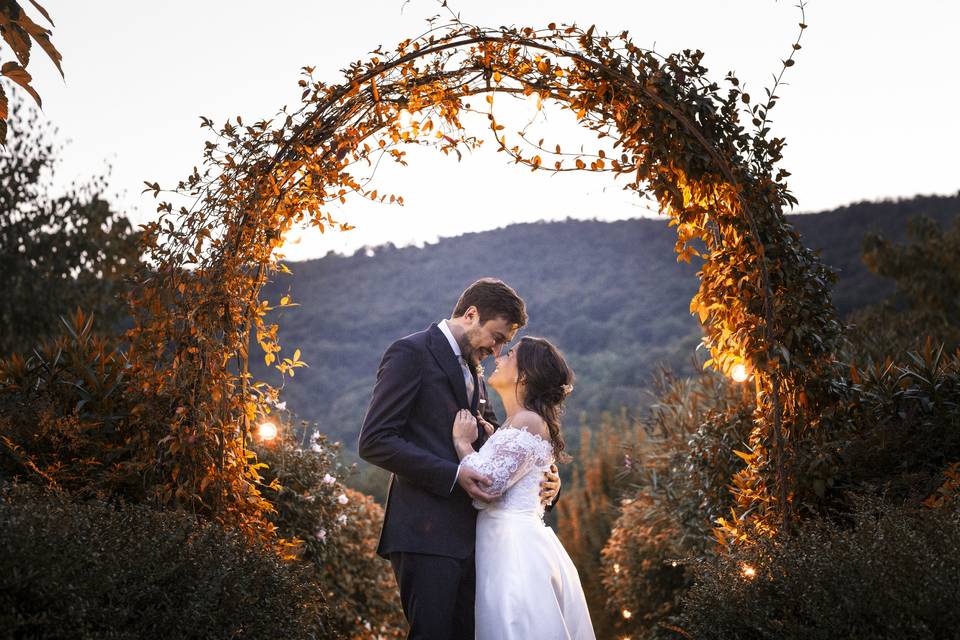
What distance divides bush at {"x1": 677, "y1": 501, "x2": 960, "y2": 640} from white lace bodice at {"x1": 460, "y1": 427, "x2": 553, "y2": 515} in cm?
77

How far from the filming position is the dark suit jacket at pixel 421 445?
11.3ft

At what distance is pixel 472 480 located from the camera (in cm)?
347

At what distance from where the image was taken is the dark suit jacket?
11.3ft

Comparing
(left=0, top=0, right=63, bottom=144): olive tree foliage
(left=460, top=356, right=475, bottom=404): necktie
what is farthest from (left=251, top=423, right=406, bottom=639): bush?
Result: (left=0, top=0, right=63, bottom=144): olive tree foliage

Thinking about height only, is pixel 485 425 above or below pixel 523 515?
above

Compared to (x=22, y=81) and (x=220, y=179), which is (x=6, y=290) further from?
(x=22, y=81)

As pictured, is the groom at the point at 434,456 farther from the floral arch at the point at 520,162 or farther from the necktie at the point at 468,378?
the floral arch at the point at 520,162

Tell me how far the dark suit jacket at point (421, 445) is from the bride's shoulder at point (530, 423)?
227 mm

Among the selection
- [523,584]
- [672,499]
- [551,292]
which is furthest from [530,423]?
[551,292]

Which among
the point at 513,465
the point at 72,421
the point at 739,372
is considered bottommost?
the point at 513,465

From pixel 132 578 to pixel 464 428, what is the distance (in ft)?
4.56

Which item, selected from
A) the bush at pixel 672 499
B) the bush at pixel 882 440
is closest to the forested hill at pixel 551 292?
the bush at pixel 672 499

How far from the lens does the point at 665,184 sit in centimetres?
402

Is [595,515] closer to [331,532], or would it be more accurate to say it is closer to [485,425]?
[331,532]
